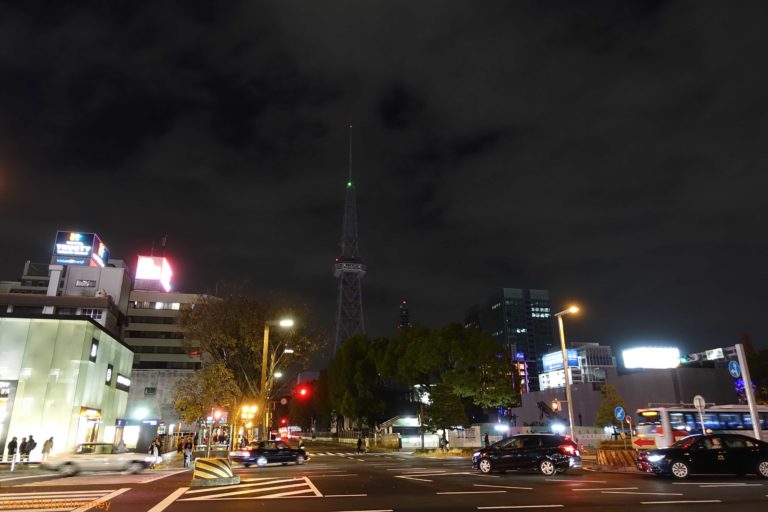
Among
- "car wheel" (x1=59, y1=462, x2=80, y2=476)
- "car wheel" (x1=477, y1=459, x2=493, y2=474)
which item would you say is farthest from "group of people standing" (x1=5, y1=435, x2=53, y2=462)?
"car wheel" (x1=477, y1=459, x2=493, y2=474)

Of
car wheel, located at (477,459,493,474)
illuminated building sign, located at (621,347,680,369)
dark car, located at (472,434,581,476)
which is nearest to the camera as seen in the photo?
dark car, located at (472,434,581,476)

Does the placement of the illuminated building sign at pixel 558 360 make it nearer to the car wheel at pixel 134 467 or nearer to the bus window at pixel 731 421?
the bus window at pixel 731 421

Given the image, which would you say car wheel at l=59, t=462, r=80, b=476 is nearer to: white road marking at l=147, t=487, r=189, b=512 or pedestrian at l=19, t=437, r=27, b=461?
white road marking at l=147, t=487, r=189, b=512

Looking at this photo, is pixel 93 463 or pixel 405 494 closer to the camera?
pixel 405 494

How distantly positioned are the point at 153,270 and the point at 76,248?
13734mm

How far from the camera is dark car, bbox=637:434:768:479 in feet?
56.1

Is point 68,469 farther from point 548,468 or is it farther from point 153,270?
point 153,270

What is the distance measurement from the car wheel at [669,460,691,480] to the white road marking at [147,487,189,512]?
16.5 m

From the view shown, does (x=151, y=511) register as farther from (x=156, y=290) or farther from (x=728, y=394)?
(x=728, y=394)

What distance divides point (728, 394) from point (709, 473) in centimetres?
7786

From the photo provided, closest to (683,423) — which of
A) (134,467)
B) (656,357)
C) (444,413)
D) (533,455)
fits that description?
(533,455)

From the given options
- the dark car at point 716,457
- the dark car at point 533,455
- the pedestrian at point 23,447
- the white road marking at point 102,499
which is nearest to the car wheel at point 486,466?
the dark car at point 533,455

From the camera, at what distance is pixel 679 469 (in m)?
17.2

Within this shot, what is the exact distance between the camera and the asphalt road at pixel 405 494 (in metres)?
→ 11.4
